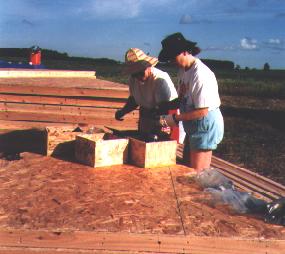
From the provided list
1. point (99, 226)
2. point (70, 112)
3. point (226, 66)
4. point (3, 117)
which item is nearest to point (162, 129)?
point (99, 226)

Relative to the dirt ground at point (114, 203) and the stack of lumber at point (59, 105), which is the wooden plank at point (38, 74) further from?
the dirt ground at point (114, 203)

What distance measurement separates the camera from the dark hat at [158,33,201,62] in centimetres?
412

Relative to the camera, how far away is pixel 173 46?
4109 millimetres

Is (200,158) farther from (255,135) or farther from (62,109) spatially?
(255,135)

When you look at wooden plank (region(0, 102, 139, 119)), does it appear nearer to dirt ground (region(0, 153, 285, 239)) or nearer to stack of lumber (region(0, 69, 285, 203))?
stack of lumber (region(0, 69, 285, 203))

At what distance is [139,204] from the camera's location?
2994 millimetres

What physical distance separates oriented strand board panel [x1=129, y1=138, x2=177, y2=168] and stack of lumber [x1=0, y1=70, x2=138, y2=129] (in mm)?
2826

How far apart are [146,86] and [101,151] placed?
4.46ft

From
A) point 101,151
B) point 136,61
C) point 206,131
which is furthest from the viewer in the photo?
point 136,61

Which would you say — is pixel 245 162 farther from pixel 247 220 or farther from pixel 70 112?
pixel 247 220

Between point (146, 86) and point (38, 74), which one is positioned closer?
point (146, 86)

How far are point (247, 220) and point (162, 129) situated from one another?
2.01m

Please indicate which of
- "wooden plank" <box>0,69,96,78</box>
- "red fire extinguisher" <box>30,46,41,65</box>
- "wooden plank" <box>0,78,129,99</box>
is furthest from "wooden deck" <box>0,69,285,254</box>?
"red fire extinguisher" <box>30,46,41,65</box>

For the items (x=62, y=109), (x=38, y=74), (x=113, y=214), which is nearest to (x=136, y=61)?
(x=113, y=214)
